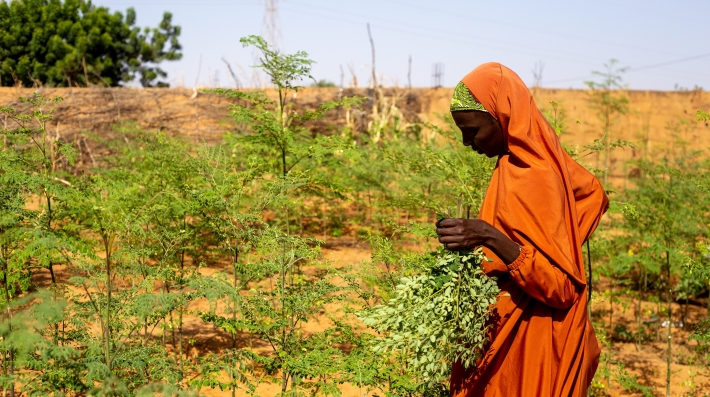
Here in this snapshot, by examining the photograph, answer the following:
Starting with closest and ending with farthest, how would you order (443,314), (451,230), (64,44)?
1. (451,230)
2. (443,314)
3. (64,44)

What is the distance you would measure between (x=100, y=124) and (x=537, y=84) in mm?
13181

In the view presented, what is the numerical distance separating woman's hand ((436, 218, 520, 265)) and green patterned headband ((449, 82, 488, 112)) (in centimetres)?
39

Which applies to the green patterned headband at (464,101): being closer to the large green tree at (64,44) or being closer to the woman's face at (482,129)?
the woman's face at (482,129)

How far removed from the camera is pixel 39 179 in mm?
3746

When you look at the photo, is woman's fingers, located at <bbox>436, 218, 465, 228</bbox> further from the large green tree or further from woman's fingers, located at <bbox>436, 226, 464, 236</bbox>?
the large green tree

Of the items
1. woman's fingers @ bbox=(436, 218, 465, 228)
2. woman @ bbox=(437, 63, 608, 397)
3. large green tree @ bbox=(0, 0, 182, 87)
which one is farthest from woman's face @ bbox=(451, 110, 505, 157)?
large green tree @ bbox=(0, 0, 182, 87)

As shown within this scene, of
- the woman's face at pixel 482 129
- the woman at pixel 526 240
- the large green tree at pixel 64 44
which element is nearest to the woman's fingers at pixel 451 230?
the woman at pixel 526 240

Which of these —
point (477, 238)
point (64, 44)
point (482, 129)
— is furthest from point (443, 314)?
point (64, 44)

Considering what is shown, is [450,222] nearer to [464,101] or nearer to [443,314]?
[443,314]

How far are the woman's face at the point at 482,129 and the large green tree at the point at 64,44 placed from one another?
18496 millimetres

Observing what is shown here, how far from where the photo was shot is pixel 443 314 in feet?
7.04

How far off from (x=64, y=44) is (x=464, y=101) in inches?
803

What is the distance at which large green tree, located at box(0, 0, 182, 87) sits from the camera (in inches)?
772

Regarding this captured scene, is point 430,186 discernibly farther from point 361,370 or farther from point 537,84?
point 537,84
